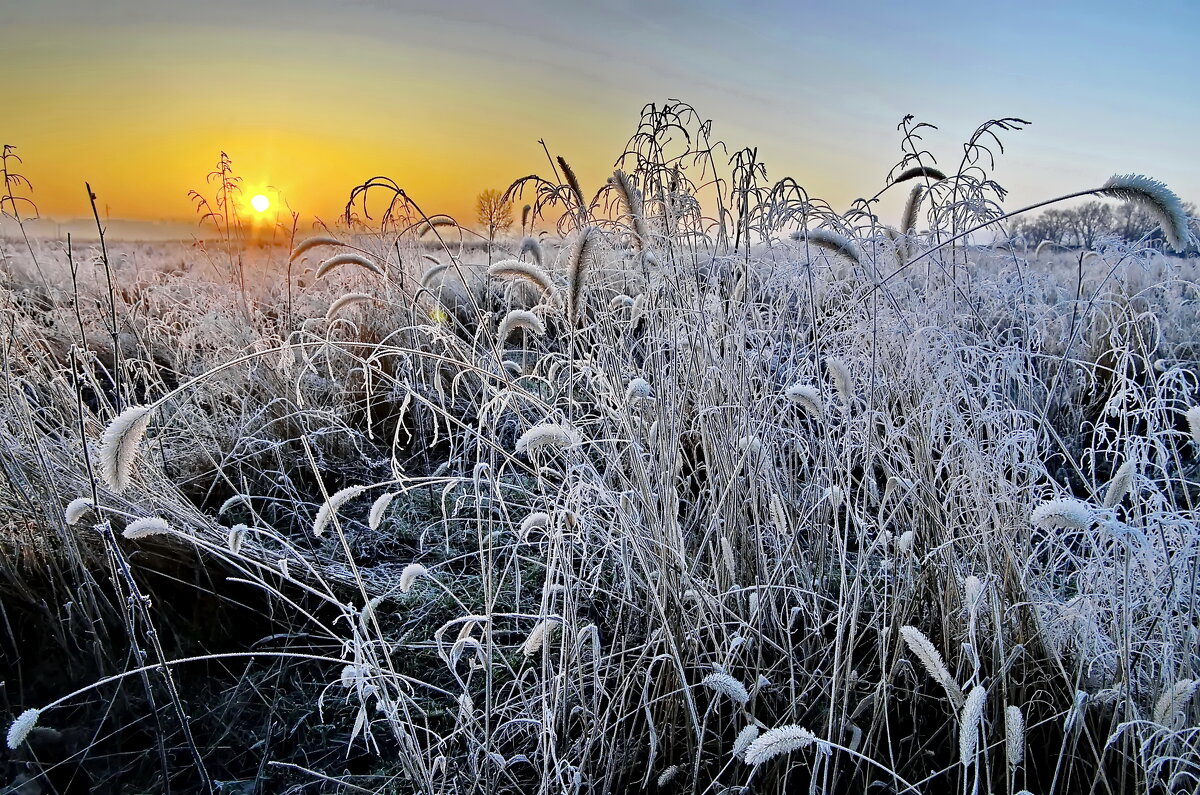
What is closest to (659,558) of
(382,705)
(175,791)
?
(382,705)

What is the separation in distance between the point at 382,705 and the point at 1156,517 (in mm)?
1394

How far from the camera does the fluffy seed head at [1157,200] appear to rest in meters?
1.32

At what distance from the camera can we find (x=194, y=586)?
77.9 inches

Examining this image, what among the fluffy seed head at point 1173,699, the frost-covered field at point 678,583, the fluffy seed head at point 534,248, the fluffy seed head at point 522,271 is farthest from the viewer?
the fluffy seed head at point 534,248

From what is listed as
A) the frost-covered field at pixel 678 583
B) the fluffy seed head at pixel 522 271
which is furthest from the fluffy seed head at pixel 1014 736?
the fluffy seed head at pixel 522 271

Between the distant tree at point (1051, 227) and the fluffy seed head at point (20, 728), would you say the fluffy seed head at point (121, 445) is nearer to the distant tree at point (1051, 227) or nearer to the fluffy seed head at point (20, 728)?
the fluffy seed head at point (20, 728)

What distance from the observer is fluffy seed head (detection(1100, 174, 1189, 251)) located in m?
1.32

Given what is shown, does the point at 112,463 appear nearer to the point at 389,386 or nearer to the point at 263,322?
the point at 389,386

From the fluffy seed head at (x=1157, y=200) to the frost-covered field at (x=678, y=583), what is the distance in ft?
0.04

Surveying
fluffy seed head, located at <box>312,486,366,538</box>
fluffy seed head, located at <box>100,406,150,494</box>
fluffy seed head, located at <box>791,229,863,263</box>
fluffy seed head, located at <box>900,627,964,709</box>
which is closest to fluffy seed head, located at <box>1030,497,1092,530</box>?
fluffy seed head, located at <box>900,627,964,709</box>

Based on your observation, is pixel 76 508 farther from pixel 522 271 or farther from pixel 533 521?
pixel 522 271

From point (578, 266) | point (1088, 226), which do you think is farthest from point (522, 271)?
point (1088, 226)

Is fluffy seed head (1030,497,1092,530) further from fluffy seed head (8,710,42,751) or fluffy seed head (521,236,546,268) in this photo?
fluffy seed head (521,236,546,268)

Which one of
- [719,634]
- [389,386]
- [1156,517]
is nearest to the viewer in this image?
[1156,517]
